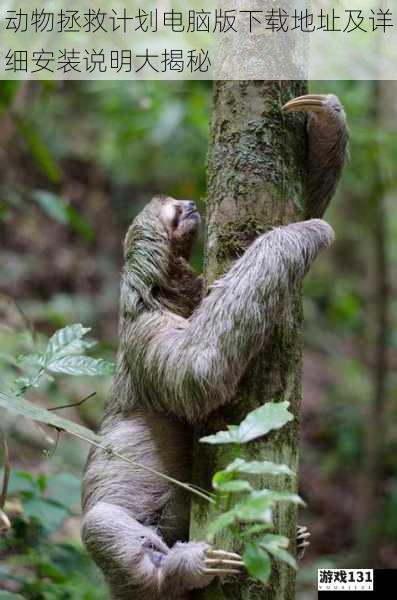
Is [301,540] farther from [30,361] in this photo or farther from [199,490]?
[30,361]

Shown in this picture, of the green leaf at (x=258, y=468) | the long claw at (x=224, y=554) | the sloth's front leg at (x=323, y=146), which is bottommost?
the long claw at (x=224, y=554)

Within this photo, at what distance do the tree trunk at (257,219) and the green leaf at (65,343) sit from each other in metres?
0.78

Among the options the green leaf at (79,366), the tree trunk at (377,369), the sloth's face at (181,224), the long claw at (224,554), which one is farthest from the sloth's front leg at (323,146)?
the tree trunk at (377,369)

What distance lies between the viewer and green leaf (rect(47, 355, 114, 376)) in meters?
3.89

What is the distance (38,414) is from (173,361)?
1.00 meters

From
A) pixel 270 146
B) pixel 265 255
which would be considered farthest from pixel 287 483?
pixel 270 146

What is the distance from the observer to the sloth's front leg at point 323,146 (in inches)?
168

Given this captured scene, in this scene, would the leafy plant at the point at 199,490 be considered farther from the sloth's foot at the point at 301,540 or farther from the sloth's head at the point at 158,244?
the sloth's foot at the point at 301,540

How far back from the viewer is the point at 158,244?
466 centimetres

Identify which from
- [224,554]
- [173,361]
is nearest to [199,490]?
[224,554]

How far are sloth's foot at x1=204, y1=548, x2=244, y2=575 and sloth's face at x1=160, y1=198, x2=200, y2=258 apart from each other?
2.05 m

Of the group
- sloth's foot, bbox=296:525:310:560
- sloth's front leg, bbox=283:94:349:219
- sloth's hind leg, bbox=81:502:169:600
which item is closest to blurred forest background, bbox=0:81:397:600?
sloth's hind leg, bbox=81:502:169:600

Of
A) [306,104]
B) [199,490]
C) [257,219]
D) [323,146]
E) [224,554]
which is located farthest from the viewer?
[323,146]

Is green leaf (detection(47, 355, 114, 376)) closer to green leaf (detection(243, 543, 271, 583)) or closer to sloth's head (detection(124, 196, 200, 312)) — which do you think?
sloth's head (detection(124, 196, 200, 312))
